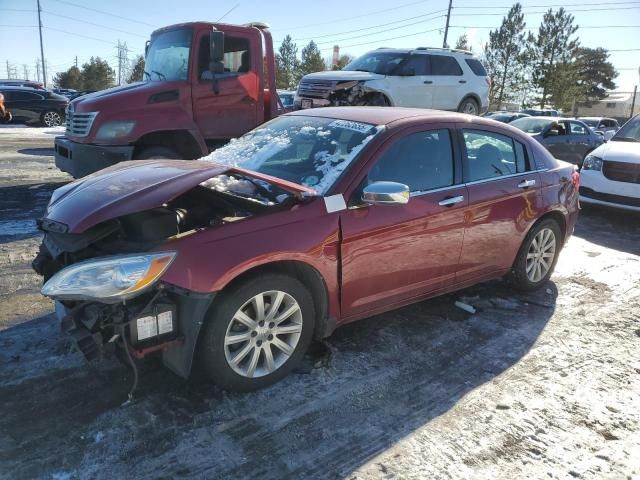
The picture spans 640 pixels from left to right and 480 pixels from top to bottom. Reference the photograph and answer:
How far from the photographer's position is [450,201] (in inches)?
149

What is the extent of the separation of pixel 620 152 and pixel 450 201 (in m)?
5.71

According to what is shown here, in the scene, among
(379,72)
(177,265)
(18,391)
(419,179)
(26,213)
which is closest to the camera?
(177,265)

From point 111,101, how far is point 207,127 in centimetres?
132

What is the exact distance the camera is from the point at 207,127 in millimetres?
7457

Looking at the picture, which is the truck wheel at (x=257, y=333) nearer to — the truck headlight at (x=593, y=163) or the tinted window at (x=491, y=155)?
the tinted window at (x=491, y=155)

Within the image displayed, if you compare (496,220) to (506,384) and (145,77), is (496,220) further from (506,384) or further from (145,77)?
(145,77)

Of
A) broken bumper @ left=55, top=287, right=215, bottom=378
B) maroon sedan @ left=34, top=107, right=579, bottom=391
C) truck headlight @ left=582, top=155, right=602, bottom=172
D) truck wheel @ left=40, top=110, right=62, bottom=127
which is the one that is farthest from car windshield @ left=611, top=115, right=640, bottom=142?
truck wheel @ left=40, top=110, right=62, bottom=127

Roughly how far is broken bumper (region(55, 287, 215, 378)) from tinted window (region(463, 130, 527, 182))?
243cm

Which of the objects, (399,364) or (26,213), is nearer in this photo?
(399,364)

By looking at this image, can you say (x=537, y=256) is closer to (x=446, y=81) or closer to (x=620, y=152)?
(x=620, y=152)

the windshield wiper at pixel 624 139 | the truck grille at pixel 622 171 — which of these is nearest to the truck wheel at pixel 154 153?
the truck grille at pixel 622 171

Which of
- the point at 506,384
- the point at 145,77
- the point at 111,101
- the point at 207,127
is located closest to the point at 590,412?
the point at 506,384

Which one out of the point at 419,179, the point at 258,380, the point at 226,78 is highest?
the point at 226,78

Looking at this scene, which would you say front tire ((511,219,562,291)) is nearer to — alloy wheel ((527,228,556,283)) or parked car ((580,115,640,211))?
alloy wheel ((527,228,556,283))
